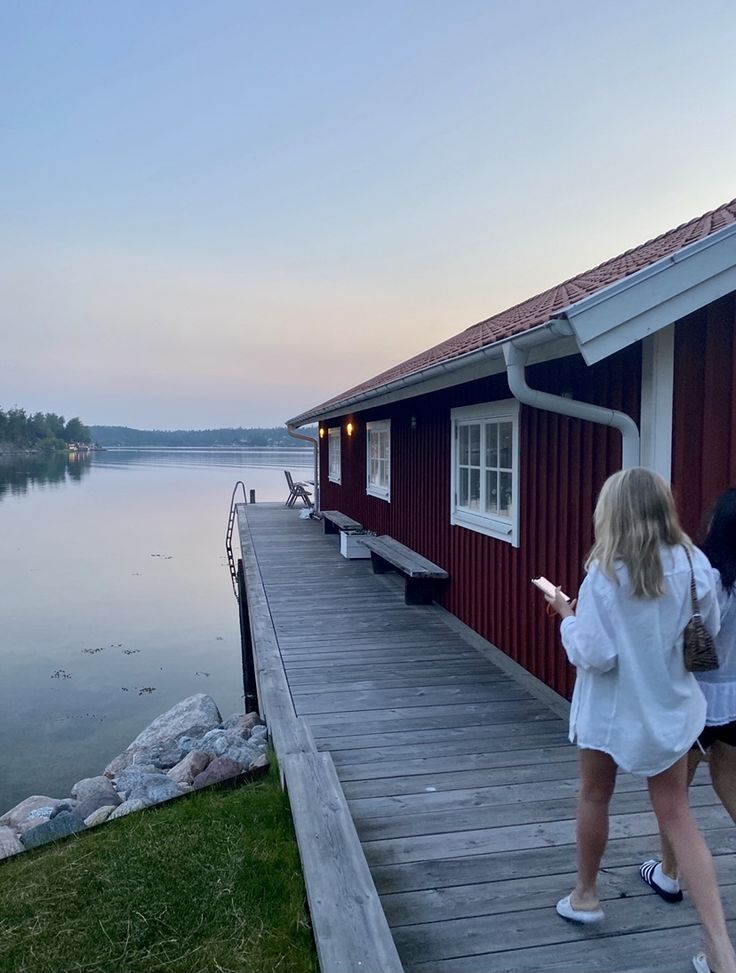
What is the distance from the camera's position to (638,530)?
5.49ft

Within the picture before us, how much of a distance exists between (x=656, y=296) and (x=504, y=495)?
2.32 metres

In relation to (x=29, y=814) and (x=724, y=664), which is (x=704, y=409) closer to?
(x=724, y=664)

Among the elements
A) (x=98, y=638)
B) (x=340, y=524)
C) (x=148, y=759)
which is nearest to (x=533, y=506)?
(x=148, y=759)

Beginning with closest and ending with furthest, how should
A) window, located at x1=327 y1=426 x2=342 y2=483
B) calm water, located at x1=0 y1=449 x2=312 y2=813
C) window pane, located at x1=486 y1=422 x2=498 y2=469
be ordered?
window pane, located at x1=486 y1=422 x2=498 y2=469, calm water, located at x1=0 y1=449 x2=312 y2=813, window, located at x1=327 y1=426 x2=342 y2=483

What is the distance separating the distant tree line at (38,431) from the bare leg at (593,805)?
8981cm

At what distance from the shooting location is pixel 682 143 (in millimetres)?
8609

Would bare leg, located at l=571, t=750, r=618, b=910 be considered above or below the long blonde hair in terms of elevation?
below

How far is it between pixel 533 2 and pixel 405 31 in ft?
6.34

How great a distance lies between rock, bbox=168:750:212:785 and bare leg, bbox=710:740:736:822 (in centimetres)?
359

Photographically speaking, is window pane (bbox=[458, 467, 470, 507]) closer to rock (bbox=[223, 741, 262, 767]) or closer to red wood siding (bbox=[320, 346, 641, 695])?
red wood siding (bbox=[320, 346, 641, 695])

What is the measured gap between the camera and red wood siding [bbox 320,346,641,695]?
3680 mm

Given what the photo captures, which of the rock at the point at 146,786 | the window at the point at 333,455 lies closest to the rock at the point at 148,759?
the rock at the point at 146,786

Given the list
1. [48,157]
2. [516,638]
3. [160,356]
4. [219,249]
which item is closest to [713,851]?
[516,638]

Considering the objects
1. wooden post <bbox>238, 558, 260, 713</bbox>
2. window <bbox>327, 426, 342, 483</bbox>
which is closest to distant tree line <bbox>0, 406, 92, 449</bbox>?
window <bbox>327, 426, 342, 483</bbox>
